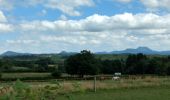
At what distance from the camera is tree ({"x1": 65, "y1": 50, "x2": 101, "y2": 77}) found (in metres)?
86.7

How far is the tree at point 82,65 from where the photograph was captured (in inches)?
3413

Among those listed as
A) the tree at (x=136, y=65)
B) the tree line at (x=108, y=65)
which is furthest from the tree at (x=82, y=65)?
the tree at (x=136, y=65)

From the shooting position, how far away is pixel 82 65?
287ft

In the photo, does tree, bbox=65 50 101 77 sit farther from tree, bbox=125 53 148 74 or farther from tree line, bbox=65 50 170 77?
tree, bbox=125 53 148 74

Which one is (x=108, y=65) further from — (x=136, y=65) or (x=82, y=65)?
(x=136, y=65)

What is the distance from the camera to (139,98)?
1781 centimetres

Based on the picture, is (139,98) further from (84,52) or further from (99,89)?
(84,52)

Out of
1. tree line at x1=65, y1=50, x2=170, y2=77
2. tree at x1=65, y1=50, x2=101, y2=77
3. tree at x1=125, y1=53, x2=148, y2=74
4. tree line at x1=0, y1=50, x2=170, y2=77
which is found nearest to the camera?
tree at x1=125, y1=53, x2=148, y2=74

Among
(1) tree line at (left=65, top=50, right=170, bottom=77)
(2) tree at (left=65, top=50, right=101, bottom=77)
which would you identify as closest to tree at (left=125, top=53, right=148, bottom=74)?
(1) tree line at (left=65, top=50, right=170, bottom=77)

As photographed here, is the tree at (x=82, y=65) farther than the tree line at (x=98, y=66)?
Yes

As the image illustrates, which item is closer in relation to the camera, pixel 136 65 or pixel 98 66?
pixel 136 65

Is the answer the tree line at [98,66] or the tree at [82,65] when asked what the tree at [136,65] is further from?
the tree at [82,65]

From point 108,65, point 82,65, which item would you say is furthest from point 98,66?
point 82,65

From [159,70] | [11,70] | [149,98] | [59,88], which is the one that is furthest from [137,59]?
[59,88]
